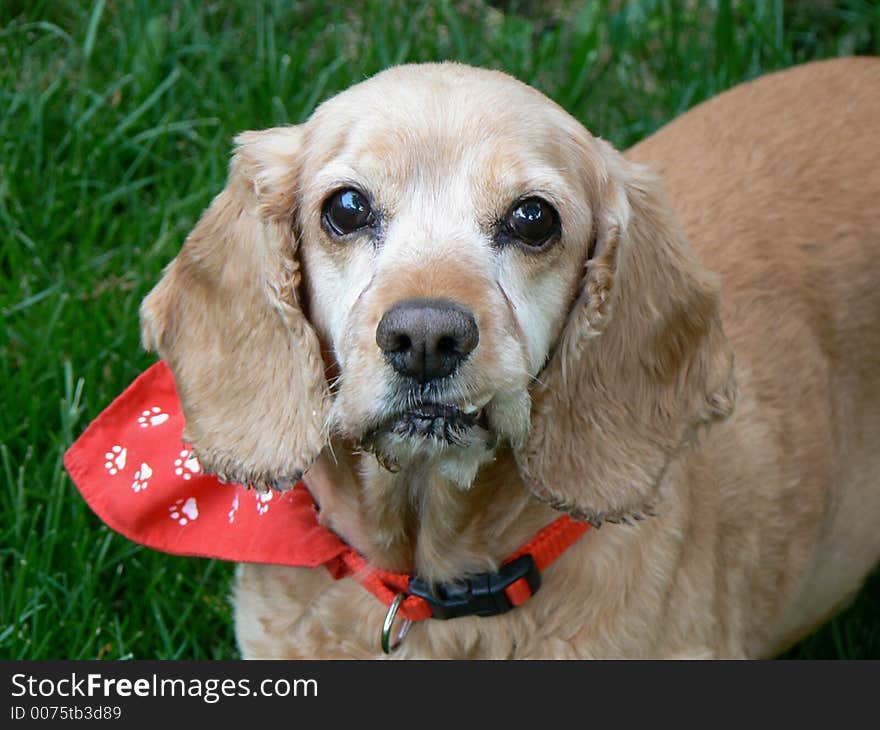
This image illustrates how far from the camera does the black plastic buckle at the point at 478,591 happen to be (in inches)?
123

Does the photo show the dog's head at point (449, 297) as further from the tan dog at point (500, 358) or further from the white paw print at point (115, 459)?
the white paw print at point (115, 459)

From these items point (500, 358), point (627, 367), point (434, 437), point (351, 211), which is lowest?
point (627, 367)

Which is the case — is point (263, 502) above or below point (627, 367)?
below

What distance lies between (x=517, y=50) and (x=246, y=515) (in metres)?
2.66

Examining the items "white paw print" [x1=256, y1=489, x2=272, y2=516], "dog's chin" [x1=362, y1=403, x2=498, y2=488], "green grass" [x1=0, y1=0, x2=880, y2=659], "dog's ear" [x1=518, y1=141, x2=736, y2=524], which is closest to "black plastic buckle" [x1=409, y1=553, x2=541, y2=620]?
"dog's ear" [x1=518, y1=141, x2=736, y2=524]

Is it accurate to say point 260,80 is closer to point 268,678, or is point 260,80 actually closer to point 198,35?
point 198,35

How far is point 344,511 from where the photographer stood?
128 inches

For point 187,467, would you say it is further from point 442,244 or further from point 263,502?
point 442,244

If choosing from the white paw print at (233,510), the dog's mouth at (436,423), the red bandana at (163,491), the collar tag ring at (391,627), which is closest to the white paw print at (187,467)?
the red bandana at (163,491)

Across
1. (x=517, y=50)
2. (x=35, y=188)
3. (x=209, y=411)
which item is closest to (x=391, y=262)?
(x=209, y=411)

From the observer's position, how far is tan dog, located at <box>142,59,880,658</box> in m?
2.86

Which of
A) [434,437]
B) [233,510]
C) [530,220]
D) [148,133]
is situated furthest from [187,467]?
[148,133]

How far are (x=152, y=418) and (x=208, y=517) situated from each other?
0.33 meters

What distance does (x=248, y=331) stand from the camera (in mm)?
3174
